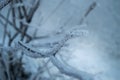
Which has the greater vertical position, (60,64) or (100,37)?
(100,37)

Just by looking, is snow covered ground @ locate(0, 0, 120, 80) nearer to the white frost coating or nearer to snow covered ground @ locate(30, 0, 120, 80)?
snow covered ground @ locate(30, 0, 120, 80)

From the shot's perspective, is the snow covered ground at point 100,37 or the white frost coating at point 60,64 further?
the snow covered ground at point 100,37

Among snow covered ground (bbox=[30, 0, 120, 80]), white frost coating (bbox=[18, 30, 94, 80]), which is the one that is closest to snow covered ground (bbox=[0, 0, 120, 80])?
snow covered ground (bbox=[30, 0, 120, 80])

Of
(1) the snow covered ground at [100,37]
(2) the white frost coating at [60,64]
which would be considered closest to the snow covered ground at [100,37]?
(1) the snow covered ground at [100,37]

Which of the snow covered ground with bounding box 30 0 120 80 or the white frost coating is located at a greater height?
the snow covered ground with bounding box 30 0 120 80

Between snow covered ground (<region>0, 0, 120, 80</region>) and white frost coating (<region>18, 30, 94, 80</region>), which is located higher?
snow covered ground (<region>0, 0, 120, 80</region>)

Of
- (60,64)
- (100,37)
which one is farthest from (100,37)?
(60,64)

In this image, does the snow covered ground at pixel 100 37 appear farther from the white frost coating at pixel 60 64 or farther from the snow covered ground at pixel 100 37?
the white frost coating at pixel 60 64

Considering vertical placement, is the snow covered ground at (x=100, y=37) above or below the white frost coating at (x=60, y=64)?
above

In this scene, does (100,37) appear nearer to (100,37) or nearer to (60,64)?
(100,37)

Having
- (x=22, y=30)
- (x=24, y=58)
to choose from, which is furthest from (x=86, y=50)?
(x=22, y=30)

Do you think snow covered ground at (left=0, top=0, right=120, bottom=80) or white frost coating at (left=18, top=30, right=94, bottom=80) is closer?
white frost coating at (left=18, top=30, right=94, bottom=80)

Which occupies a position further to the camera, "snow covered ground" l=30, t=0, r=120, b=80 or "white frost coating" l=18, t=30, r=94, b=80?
"snow covered ground" l=30, t=0, r=120, b=80
